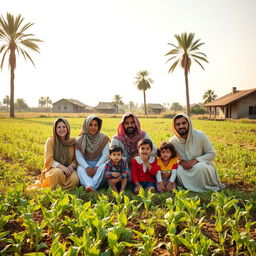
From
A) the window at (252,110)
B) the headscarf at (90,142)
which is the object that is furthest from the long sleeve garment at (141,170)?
the window at (252,110)

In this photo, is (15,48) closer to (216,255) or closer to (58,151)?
(58,151)

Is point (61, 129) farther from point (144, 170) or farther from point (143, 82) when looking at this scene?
point (143, 82)

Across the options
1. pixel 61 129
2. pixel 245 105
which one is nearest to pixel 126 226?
pixel 61 129

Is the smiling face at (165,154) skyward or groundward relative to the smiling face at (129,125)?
groundward

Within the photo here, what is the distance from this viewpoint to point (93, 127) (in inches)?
175

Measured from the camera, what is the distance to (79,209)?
2.69m

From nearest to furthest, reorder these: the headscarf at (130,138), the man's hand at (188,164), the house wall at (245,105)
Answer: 1. the man's hand at (188,164)
2. the headscarf at (130,138)
3. the house wall at (245,105)

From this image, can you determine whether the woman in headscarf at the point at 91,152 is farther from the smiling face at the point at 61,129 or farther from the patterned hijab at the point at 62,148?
the smiling face at the point at 61,129

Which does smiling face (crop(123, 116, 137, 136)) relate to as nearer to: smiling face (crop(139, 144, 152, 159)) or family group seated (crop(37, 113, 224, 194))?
family group seated (crop(37, 113, 224, 194))

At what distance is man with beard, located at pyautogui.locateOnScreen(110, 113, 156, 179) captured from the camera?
14.7ft

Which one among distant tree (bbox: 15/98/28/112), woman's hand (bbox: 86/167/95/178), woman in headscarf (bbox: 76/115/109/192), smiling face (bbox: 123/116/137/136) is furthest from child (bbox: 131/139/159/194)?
distant tree (bbox: 15/98/28/112)

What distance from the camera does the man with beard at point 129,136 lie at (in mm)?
4484

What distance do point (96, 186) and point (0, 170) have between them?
2.76 m

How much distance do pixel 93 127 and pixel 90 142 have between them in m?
0.36
